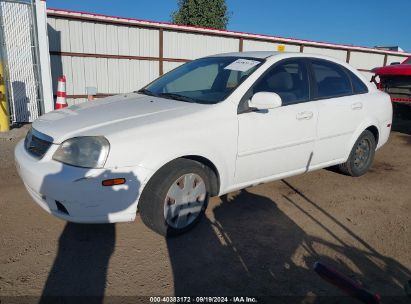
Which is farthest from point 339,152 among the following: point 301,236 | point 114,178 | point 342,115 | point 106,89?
point 106,89

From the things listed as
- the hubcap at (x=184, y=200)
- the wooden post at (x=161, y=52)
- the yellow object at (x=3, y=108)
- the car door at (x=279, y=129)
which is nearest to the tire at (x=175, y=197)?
the hubcap at (x=184, y=200)

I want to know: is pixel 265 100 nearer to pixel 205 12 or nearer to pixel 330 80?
pixel 330 80

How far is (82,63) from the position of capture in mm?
9750

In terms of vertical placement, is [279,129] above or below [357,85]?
below

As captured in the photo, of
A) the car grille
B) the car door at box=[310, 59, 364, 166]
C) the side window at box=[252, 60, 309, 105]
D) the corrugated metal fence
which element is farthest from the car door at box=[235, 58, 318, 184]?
the corrugated metal fence

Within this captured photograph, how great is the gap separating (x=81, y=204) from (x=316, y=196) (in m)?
2.72

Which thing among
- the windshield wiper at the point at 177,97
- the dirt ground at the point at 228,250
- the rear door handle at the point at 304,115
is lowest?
the dirt ground at the point at 228,250

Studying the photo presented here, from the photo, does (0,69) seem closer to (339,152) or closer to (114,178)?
(114,178)

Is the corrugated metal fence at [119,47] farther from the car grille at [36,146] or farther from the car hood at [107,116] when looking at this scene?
the car grille at [36,146]

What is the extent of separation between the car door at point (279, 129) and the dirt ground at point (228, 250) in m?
0.47

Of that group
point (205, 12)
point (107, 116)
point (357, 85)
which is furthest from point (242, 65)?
point (205, 12)

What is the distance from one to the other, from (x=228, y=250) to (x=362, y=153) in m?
2.80

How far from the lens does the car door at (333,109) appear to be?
4000 millimetres

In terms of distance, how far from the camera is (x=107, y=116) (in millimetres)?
3051
